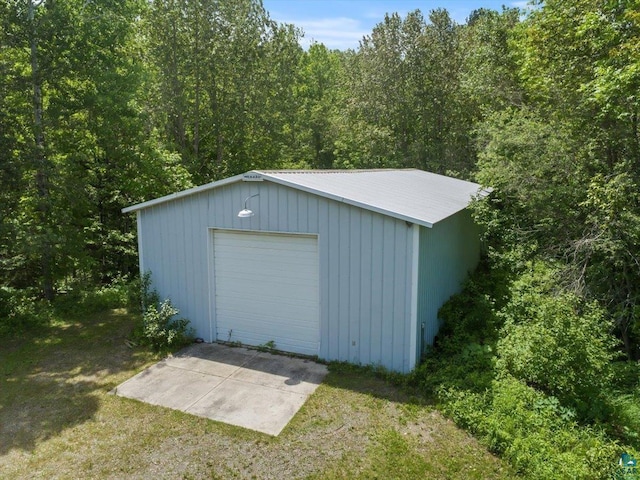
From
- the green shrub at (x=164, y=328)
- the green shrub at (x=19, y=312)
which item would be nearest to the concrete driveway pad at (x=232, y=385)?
the green shrub at (x=164, y=328)

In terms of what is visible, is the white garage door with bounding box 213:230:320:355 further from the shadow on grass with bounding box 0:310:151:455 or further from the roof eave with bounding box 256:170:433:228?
the shadow on grass with bounding box 0:310:151:455

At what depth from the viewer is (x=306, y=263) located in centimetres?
686

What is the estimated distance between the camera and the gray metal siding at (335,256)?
6148 mm

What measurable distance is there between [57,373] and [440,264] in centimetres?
626

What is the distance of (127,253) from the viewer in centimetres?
1263

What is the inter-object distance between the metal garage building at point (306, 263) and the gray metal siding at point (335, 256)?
2 centimetres

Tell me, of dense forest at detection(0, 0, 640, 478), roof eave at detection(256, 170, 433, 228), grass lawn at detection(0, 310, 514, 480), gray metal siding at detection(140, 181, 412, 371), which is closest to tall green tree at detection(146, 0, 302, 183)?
dense forest at detection(0, 0, 640, 478)

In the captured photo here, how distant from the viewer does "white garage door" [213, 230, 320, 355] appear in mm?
6910

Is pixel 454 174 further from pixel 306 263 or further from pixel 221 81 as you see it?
pixel 306 263

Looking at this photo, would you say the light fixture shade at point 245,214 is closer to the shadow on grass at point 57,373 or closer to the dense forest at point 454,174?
the shadow on grass at point 57,373

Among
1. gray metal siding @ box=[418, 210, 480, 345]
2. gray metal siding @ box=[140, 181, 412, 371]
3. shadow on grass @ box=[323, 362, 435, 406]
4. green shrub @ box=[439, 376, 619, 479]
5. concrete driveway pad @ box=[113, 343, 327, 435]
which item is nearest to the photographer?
green shrub @ box=[439, 376, 619, 479]

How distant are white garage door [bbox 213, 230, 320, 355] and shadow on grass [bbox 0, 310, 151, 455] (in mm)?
1751

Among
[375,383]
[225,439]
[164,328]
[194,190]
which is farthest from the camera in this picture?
[164,328]

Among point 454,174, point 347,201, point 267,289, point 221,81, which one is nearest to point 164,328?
point 267,289
